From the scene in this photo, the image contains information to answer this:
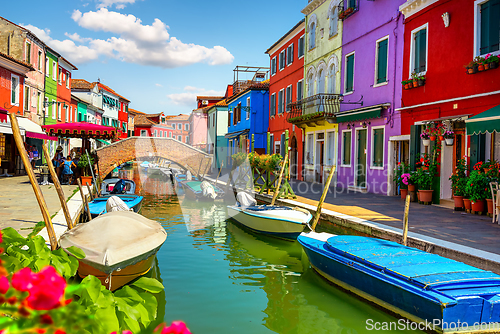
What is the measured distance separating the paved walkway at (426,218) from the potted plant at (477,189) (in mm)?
302

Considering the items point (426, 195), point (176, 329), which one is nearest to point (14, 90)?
point (426, 195)

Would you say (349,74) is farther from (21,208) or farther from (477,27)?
(21,208)

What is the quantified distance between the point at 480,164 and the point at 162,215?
32.4 ft

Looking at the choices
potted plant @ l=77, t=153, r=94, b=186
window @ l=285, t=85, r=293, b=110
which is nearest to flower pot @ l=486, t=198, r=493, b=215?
potted plant @ l=77, t=153, r=94, b=186

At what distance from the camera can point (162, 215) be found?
13703mm

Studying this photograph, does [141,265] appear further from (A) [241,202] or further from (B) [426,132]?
(B) [426,132]

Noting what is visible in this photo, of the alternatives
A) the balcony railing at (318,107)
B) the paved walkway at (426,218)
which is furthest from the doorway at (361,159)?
the balcony railing at (318,107)

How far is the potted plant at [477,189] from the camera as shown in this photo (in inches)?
358

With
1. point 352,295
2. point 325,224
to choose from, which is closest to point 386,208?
point 325,224

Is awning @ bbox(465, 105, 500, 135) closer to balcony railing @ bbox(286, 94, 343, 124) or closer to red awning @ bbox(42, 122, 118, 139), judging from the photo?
balcony railing @ bbox(286, 94, 343, 124)

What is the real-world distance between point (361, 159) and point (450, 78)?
18.0ft

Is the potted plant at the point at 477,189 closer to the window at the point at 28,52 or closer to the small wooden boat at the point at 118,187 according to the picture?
the small wooden boat at the point at 118,187

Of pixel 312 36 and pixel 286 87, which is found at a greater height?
pixel 312 36

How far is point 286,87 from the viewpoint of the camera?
957 inches
